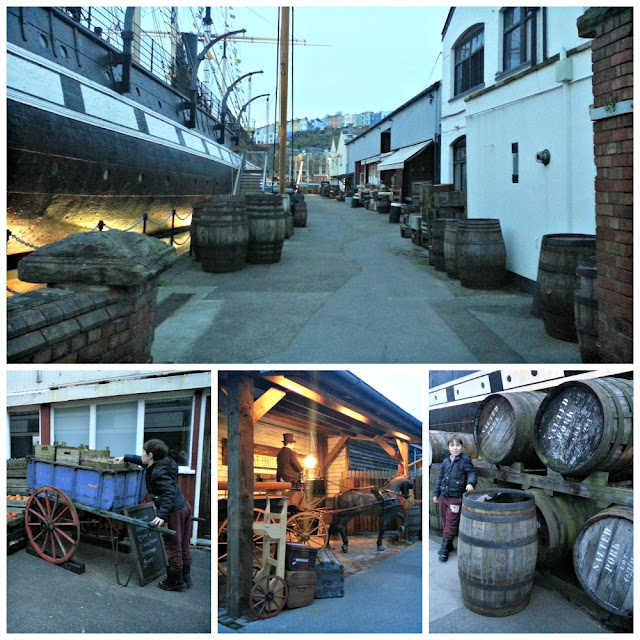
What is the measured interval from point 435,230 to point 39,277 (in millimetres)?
7549

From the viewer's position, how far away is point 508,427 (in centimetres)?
439

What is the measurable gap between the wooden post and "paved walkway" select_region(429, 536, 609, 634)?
1.02 meters

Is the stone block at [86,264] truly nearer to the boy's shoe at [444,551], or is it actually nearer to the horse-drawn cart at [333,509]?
the horse-drawn cart at [333,509]

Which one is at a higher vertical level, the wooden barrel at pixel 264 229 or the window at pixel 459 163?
the window at pixel 459 163

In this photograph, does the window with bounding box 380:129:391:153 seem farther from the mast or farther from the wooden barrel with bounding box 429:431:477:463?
the wooden barrel with bounding box 429:431:477:463

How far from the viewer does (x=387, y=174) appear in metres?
32.8

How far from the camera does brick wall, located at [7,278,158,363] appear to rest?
3.04 meters

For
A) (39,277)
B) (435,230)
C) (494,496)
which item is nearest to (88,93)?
(435,230)

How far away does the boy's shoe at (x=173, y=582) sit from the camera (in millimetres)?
3285

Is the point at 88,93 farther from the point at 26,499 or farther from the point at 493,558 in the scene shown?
the point at 493,558

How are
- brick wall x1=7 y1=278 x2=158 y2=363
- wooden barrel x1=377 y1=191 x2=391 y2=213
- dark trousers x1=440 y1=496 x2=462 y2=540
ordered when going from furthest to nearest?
wooden barrel x1=377 y1=191 x2=391 y2=213
dark trousers x1=440 y1=496 x2=462 y2=540
brick wall x1=7 y1=278 x2=158 y2=363

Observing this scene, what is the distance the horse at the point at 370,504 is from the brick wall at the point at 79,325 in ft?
8.95

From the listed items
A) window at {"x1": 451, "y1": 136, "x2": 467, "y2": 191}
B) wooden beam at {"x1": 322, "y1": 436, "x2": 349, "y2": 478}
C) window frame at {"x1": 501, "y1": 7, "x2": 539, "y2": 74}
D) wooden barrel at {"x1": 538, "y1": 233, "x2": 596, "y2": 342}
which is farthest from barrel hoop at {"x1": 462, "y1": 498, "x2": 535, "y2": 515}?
window at {"x1": 451, "y1": 136, "x2": 467, "y2": 191}

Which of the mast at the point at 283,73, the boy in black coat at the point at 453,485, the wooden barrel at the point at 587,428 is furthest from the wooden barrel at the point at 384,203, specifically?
the wooden barrel at the point at 587,428
